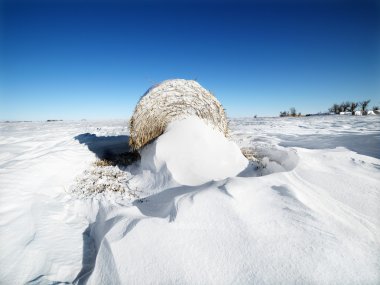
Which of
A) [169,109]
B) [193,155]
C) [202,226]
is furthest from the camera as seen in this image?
[169,109]

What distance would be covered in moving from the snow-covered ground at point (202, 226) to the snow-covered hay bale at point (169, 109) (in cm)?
158

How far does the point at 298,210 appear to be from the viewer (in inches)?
84.1

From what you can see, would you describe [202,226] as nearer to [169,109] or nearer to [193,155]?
[193,155]

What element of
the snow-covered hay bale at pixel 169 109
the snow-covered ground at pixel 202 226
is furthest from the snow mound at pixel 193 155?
the snow-covered hay bale at pixel 169 109

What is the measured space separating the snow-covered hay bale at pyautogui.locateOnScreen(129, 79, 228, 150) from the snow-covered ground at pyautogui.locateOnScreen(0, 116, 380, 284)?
1.58 m

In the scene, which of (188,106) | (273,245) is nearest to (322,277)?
(273,245)

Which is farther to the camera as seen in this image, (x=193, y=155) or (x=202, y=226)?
(x=193, y=155)

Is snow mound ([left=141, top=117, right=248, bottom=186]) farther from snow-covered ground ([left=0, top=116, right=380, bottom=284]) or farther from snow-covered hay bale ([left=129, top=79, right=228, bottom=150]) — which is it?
snow-covered hay bale ([left=129, top=79, right=228, bottom=150])

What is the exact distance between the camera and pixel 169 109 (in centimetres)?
509

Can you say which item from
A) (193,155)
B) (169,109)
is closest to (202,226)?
(193,155)

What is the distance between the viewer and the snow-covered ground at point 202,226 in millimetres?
1656

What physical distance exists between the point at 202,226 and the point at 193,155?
75.7 inches

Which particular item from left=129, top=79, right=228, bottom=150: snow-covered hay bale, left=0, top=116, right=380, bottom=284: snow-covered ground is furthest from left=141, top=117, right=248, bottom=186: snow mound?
left=129, top=79, right=228, bottom=150: snow-covered hay bale

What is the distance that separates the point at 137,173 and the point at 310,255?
335cm
